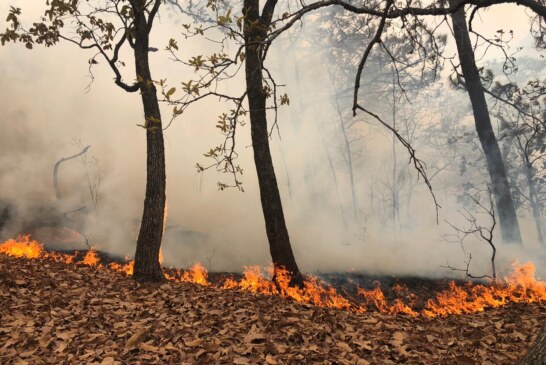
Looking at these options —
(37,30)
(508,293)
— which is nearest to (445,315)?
(508,293)

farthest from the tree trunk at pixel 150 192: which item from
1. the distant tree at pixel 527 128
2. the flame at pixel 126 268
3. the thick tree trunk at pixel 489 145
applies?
the thick tree trunk at pixel 489 145

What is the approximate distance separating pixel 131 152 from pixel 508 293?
18027mm

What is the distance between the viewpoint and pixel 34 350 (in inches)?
181

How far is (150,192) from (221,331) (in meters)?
3.98

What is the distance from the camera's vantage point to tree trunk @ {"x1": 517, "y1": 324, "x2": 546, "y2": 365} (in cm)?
236

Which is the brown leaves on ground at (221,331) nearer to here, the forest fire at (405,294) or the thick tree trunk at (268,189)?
the forest fire at (405,294)

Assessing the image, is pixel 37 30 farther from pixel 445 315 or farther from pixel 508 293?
pixel 508 293

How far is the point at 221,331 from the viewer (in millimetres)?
4898

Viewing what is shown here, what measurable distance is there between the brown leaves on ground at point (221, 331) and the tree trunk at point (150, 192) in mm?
806

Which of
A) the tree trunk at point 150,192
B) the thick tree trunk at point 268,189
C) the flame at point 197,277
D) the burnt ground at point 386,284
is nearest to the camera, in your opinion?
the tree trunk at point 150,192

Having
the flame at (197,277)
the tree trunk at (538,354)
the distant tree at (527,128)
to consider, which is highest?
the distant tree at (527,128)

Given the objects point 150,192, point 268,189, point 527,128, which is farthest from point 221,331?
point 527,128

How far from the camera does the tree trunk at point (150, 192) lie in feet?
24.9

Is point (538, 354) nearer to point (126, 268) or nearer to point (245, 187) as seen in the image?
point (126, 268)
